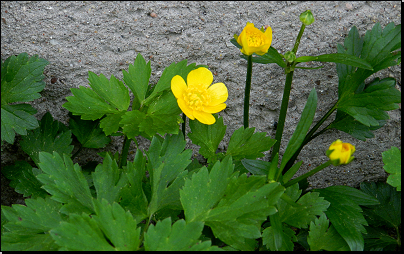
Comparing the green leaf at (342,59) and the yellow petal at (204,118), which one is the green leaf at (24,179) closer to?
the yellow petal at (204,118)

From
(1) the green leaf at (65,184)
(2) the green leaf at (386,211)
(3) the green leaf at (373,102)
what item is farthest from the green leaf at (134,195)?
(2) the green leaf at (386,211)

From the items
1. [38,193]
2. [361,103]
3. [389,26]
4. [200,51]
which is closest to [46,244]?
[38,193]

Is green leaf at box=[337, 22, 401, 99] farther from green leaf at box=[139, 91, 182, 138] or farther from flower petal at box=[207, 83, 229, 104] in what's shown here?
green leaf at box=[139, 91, 182, 138]

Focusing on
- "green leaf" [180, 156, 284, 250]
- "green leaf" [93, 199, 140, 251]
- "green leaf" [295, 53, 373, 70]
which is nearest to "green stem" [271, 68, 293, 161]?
"green leaf" [295, 53, 373, 70]

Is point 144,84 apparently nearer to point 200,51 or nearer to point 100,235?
point 200,51

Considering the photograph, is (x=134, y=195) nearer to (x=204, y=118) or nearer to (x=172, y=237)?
(x=172, y=237)

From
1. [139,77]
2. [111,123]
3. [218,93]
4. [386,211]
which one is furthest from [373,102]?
[111,123]
